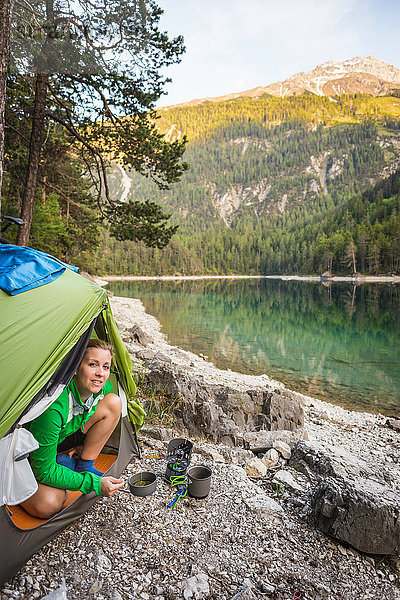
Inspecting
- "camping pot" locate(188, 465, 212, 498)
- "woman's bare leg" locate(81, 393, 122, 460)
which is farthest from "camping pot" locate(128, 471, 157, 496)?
"woman's bare leg" locate(81, 393, 122, 460)

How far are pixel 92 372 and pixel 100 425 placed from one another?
1.69 feet

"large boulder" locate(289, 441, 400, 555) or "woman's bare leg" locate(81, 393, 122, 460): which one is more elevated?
"woman's bare leg" locate(81, 393, 122, 460)

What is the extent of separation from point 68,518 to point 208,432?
296 cm

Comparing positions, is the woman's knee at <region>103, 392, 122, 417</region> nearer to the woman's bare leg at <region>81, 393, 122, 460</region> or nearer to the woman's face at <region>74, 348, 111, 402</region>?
the woman's bare leg at <region>81, 393, 122, 460</region>

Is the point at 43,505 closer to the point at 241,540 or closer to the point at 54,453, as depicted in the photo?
the point at 54,453

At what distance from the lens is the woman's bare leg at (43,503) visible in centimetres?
265

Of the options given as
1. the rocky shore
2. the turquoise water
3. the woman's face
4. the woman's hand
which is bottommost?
the turquoise water

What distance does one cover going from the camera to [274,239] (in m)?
144

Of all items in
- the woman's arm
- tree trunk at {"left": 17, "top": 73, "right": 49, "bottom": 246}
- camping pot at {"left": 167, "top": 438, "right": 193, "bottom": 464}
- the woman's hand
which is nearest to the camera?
the woman's arm

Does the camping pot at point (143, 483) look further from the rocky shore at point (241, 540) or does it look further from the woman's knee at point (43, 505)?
the woman's knee at point (43, 505)

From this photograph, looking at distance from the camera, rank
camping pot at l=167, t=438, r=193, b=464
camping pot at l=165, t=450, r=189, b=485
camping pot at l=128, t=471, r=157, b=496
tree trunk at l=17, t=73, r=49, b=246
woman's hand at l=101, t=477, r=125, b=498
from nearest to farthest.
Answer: woman's hand at l=101, t=477, r=125, b=498
camping pot at l=128, t=471, r=157, b=496
camping pot at l=165, t=450, r=189, b=485
camping pot at l=167, t=438, r=193, b=464
tree trunk at l=17, t=73, r=49, b=246

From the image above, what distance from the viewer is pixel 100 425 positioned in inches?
125

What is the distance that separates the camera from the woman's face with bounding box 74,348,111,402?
314cm

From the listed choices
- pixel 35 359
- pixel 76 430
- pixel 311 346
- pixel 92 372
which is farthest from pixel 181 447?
pixel 311 346
